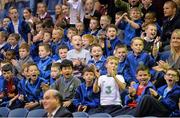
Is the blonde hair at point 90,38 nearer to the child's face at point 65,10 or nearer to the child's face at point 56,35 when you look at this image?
the child's face at point 56,35

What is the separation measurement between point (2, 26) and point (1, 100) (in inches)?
133

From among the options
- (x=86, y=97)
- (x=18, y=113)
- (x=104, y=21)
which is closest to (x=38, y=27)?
(x=104, y=21)

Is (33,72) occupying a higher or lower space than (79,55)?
lower

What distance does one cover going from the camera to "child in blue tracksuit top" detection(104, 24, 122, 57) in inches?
400

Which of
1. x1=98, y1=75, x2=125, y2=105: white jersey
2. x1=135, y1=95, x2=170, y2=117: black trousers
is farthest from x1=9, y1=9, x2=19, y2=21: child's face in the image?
x1=135, y1=95, x2=170, y2=117: black trousers

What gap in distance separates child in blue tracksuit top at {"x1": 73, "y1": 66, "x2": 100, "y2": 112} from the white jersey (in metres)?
0.12

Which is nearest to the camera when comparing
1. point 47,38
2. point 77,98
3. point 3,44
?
point 77,98

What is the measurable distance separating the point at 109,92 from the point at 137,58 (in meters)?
0.97

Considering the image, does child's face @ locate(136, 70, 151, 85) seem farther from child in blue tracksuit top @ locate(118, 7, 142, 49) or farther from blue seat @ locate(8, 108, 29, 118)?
child in blue tracksuit top @ locate(118, 7, 142, 49)

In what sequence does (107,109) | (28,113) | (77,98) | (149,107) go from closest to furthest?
(149,107) → (28,113) → (107,109) → (77,98)

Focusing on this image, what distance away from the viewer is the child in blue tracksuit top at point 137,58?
919cm

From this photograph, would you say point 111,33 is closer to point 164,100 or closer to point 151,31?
point 151,31

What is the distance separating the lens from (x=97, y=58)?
9.67m

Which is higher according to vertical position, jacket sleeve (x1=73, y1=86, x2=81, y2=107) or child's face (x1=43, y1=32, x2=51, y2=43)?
child's face (x1=43, y1=32, x2=51, y2=43)
